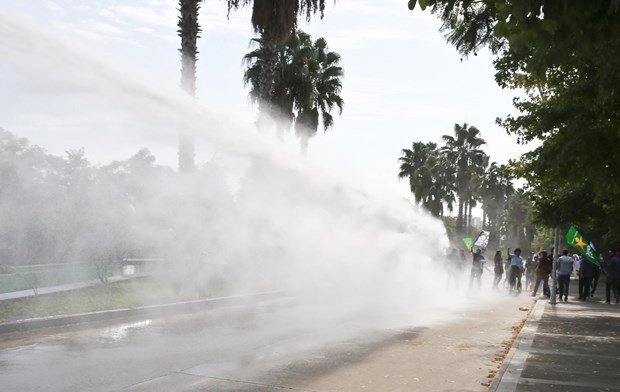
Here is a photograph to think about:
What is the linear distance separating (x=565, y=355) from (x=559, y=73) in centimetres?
659

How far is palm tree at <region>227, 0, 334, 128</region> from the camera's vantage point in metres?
20.3

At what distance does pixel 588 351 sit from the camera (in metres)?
9.78

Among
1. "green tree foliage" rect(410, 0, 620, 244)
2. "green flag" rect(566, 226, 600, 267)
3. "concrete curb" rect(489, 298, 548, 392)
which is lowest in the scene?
"concrete curb" rect(489, 298, 548, 392)

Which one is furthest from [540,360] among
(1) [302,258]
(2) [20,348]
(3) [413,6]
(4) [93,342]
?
(1) [302,258]

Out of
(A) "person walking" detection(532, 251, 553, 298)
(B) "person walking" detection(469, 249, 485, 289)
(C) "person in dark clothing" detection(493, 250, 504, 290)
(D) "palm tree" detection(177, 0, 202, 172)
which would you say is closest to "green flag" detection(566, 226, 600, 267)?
(A) "person walking" detection(532, 251, 553, 298)

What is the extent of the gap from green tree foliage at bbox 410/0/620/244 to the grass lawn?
26.5ft

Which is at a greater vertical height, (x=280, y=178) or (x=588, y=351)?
(x=280, y=178)

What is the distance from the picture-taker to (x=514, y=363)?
27.6 ft

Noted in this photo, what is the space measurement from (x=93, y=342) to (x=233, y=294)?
Result: 7.38m

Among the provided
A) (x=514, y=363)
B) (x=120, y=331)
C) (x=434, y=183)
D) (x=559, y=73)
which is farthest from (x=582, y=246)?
(x=434, y=183)

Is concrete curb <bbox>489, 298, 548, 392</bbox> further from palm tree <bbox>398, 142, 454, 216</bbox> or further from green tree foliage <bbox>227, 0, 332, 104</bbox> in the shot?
palm tree <bbox>398, 142, 454, 216</bbox>

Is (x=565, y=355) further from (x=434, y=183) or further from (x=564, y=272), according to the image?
(x=434, y=183)

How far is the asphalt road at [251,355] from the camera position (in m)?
7.19

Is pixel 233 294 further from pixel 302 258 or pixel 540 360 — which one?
pixel 540 360
